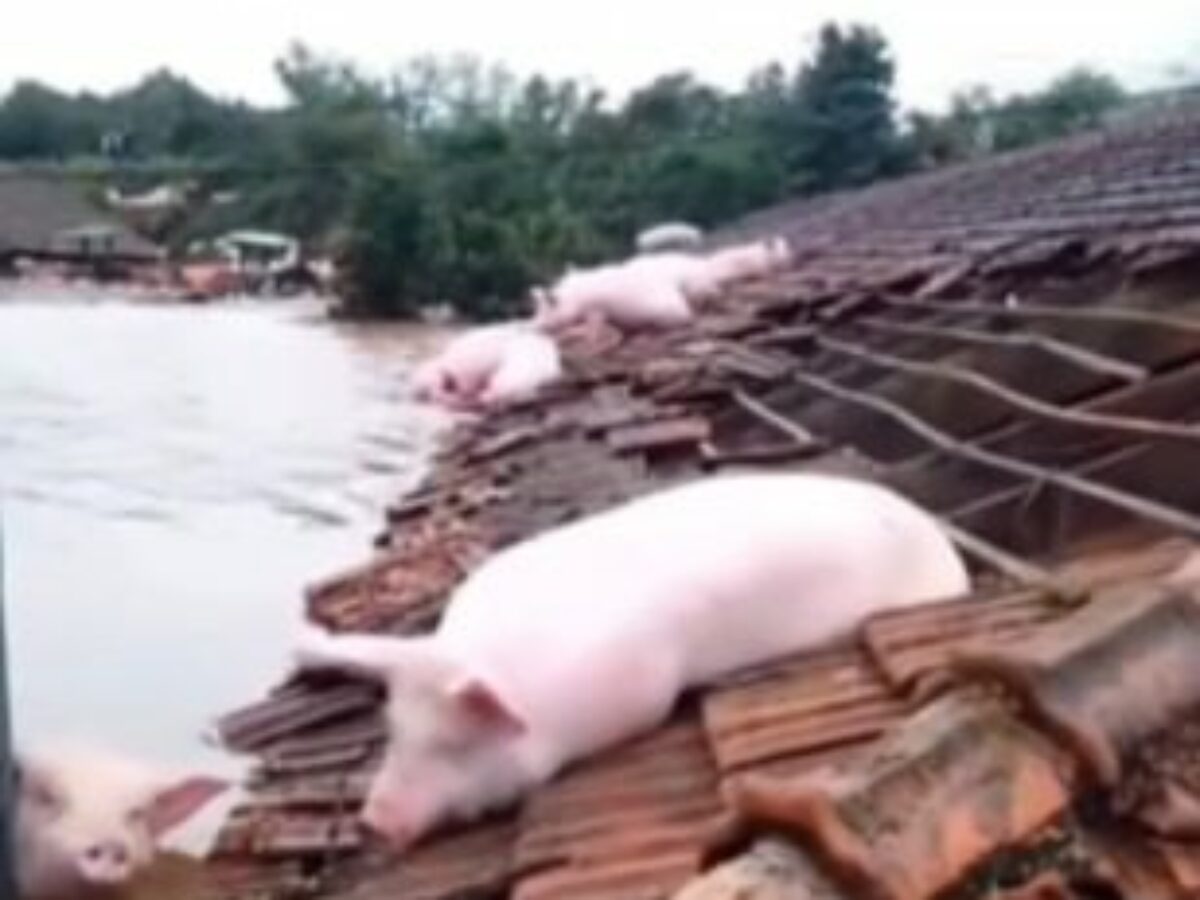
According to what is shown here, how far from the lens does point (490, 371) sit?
873 centimetres

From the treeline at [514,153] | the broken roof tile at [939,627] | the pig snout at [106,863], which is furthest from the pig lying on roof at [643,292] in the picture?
the treeline at [514,153]

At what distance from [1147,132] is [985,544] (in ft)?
32.5

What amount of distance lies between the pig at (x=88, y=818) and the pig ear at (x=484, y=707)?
389 millimetres

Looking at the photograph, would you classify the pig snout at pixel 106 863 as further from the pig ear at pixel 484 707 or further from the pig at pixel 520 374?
the pig at pixel 520 374

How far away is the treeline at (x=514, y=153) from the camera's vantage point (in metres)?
27.0

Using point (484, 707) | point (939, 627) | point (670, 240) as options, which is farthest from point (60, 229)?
point (939, 627)

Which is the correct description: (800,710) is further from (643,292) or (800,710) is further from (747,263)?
(747,263)

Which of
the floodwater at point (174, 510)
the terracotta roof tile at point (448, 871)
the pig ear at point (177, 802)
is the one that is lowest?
the floodwater at point (174, 510)

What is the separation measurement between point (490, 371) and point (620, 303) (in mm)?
1181

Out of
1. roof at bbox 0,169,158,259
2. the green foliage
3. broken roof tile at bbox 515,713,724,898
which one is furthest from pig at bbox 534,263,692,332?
roof at bbox 0,169,158,259

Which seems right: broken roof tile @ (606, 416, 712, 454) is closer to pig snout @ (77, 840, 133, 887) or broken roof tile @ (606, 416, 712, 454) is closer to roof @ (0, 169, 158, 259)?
pig snout @ (77, 840, 133, 887)

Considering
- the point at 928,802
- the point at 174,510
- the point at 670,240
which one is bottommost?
the point at 174,510

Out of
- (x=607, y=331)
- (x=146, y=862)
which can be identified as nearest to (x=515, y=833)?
(x=146, y=862)

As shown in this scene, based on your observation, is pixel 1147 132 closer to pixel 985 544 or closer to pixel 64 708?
pixel 64 708
